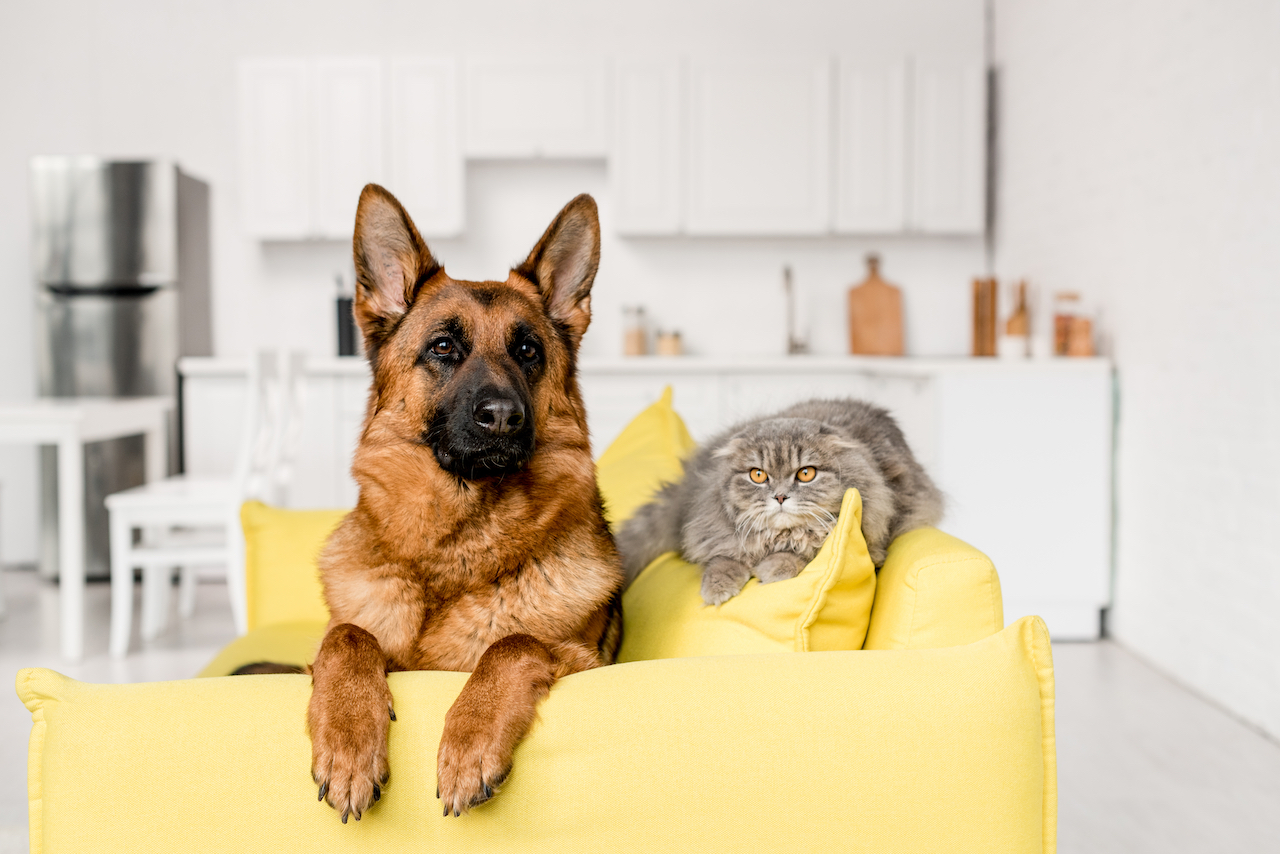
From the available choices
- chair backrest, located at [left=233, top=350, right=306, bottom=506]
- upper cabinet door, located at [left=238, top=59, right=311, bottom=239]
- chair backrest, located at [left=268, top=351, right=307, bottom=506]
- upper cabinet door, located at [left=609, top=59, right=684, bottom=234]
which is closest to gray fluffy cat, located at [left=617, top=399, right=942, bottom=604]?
chair backrest, located at [left=233, top=350, right=306, bottom=506]

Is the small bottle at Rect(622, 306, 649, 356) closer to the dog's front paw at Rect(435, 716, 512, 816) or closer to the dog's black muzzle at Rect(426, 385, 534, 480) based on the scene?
the dog's black muzzle at Rect(426, 385, 534, 480)

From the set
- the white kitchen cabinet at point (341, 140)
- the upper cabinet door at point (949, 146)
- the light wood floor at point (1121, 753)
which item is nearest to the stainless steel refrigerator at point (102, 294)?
the white kitchen cabinet at point (341, 140)

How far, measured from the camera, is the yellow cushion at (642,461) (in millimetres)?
1763

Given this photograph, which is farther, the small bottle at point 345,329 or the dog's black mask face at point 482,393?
the small bottle at point 345,329

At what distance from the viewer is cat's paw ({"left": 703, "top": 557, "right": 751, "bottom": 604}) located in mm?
1191

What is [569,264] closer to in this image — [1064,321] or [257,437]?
[257,437]

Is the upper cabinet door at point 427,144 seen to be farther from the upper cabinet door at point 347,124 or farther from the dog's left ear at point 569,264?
the dog's left ear at point 569,264

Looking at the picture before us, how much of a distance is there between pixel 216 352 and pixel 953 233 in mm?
4206

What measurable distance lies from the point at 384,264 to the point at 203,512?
8.51ft

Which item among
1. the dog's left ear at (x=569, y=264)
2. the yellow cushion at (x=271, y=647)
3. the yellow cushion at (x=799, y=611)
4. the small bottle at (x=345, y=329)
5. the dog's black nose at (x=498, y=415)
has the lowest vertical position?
the yellow cushion at (x=271, y=647)

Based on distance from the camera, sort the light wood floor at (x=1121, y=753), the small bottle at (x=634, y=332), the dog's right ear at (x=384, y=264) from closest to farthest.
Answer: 1. the dog's right ear at (x=384, y=264)
2. the light wood floor at (x=1121, y=753)
3. the small bottle at (x=634, y=332)

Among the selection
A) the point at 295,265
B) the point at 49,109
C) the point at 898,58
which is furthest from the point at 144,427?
the point at 898,58

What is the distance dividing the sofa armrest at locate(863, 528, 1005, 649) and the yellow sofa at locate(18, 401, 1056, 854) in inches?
4.5

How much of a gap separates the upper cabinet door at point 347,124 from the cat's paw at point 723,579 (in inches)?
161
